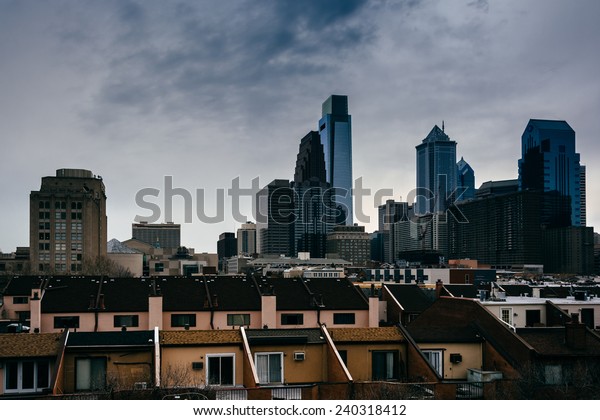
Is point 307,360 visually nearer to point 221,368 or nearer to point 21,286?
point 221,368

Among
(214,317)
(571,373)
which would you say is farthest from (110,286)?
(571,373)

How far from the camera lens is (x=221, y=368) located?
22859 mm

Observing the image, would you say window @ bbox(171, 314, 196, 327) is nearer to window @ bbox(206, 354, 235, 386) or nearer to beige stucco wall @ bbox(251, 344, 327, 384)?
window @ bbox(206, 354, 235, 386)

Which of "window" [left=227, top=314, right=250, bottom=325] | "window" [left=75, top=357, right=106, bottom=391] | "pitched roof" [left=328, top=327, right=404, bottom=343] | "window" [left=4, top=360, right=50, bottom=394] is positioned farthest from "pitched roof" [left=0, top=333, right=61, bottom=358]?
"window" [left=227, top=314, right=250, bottom=325]

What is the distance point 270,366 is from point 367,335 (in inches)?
165

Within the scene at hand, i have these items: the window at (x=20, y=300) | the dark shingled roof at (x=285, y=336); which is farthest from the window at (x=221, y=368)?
the window at (x=20, y=300)

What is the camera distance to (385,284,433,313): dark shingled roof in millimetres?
45781

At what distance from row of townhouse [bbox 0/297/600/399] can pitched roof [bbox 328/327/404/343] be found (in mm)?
40

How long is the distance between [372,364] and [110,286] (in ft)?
78.1

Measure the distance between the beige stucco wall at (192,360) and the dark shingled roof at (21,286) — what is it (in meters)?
30.5

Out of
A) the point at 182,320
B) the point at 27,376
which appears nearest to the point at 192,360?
the point at 27,376

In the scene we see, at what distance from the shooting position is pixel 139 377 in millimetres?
21859

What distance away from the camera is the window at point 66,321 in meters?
37.7
